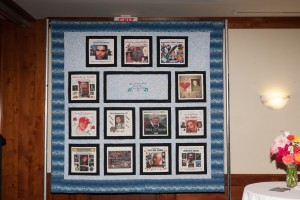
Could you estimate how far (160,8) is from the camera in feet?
11.5

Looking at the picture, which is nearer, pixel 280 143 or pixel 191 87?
pixel 280 143

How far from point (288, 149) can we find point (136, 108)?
1.60m

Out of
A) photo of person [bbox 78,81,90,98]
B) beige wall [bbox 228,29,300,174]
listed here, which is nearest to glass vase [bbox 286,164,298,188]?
beige wall [bbox 228,29,300,174]

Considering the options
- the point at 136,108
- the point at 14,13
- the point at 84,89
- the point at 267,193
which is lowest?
the point at 267,193

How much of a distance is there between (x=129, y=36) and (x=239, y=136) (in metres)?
1.72

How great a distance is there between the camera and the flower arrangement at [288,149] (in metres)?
2.76

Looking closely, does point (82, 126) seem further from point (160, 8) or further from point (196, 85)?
point (160, 8)

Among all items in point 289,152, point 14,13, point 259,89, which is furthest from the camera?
point 259,89

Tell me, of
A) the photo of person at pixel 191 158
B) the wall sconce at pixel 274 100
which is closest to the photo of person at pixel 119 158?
the photo of person at pixel 191 158

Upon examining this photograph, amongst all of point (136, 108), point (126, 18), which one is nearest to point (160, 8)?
A: point (126, 18)

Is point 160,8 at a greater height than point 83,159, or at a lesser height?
greater

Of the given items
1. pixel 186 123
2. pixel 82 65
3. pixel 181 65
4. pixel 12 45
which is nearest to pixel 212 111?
pixel 186 123

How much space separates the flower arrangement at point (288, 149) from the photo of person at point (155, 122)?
119 cm

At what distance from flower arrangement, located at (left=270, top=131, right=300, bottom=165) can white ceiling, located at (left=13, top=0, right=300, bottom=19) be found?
55.9 inches
